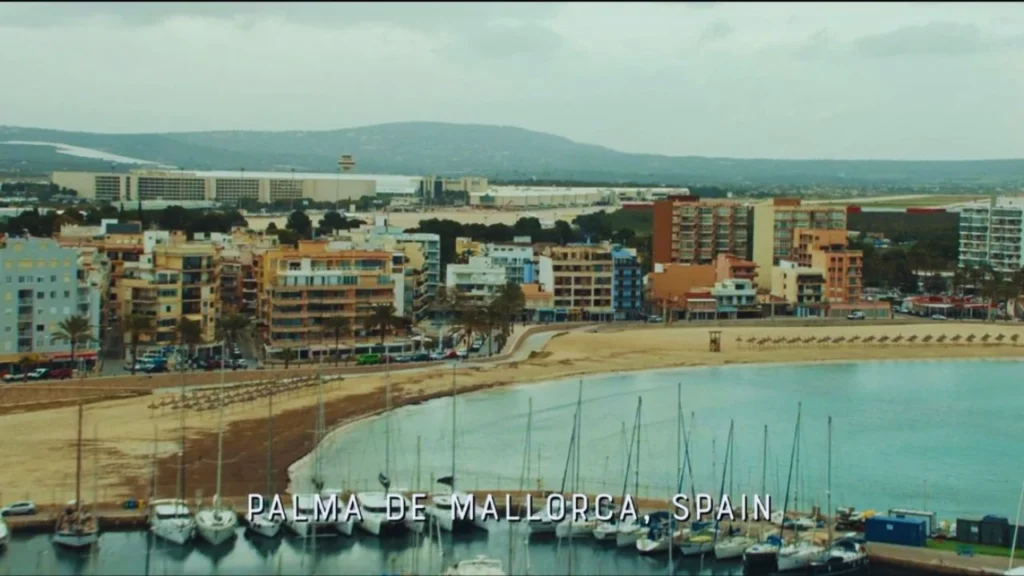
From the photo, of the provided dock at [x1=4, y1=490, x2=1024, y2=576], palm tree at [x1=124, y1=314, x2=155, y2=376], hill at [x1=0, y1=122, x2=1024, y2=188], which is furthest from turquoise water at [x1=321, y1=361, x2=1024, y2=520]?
hill at [x1=0, y1=122, x2=1024, y2=188]

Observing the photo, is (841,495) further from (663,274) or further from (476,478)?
(663,274)

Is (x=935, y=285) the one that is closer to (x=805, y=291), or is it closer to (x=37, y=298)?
(x=805, y=291)

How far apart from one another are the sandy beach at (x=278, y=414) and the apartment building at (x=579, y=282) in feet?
3.63

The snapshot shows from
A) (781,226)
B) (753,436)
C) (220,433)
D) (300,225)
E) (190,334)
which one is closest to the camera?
(220,433)

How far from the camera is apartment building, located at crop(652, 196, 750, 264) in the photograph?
100 feet

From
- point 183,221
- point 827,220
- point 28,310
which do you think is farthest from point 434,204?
point 28,310

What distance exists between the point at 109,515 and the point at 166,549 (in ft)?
2.20

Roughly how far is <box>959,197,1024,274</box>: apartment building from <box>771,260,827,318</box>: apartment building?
544 centimetres

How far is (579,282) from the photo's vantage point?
24.9 m

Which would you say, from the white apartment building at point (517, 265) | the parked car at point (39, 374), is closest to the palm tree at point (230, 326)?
the parked car at point (39, 374)

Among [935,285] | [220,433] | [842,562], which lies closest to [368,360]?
[220,433]

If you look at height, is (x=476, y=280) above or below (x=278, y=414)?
above

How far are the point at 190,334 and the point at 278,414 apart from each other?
4285 mm

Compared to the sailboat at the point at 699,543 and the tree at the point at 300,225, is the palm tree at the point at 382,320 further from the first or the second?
the tree at the point at 300,225
